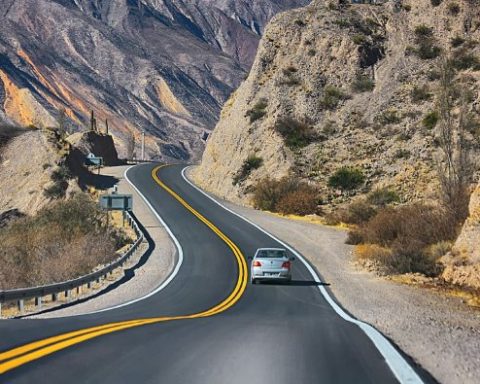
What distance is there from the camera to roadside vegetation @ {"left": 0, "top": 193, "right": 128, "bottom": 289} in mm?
27375

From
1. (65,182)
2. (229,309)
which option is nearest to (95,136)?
(65,182)

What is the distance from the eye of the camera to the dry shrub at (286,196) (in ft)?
165

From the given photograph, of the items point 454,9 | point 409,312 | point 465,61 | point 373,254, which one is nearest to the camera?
point 409,312

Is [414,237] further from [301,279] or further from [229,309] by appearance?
[229,309]

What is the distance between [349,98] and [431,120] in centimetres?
1094

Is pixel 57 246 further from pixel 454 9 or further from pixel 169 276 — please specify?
pixel 454 9

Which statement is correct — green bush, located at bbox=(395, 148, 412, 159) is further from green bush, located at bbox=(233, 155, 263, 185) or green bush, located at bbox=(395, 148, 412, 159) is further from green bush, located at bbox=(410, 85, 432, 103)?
green bush, located at bbox=(233, 155, 263, 185)

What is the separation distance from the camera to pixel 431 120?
54844 mm

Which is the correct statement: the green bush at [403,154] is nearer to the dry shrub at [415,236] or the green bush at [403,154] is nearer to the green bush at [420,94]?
the green bush at [420,94]

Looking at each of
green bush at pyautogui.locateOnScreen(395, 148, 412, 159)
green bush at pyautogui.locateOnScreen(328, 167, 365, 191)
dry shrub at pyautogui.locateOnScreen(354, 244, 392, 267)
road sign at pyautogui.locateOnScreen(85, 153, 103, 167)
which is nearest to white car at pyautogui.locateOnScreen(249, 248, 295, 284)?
dry shrub at pyautogui.locateOnScreen(354, 244, 392, 267)

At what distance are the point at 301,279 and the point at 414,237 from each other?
5325mm

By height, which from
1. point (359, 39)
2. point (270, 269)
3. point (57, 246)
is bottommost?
point (270, 269)

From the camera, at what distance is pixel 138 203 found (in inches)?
2149

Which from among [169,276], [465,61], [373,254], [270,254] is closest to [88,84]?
[465,61]
